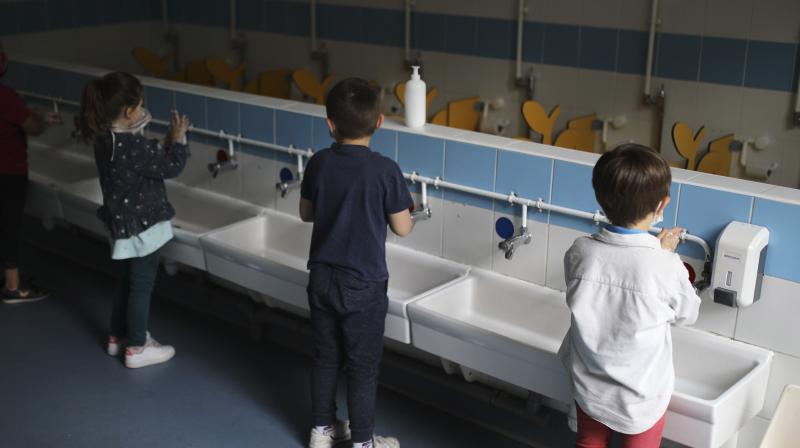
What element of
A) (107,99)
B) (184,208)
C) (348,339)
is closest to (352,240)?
(348,339)

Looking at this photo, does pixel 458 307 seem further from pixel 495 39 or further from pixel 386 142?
pixel 495 39

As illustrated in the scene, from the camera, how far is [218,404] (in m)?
3.29

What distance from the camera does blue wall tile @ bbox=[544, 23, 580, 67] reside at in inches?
176

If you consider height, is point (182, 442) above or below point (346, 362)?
below

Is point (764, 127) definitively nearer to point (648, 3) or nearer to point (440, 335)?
point (648, 3)

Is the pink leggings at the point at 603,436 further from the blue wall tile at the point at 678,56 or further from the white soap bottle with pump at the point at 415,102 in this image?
the blue wall tile at the point at 678,56

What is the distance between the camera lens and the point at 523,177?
9.49 ft

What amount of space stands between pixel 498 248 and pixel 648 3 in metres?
1.77

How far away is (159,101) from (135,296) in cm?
103

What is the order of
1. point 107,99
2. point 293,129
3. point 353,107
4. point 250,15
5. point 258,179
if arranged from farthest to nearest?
point 250,15
point 258,179
point 293,129
point 107,99
point 353,107

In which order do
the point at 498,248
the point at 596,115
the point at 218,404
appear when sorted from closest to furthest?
the point at 498,248, the point at 218,404, the point at 596,115

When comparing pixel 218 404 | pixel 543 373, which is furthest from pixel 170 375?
pixel 543 373

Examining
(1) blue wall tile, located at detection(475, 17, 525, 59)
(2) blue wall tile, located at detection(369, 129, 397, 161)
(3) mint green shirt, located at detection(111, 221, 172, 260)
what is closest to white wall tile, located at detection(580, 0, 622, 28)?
(1) blue wall tile, located at detection(475, 17, 525, 59)

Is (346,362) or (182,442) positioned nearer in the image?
(346,362)
